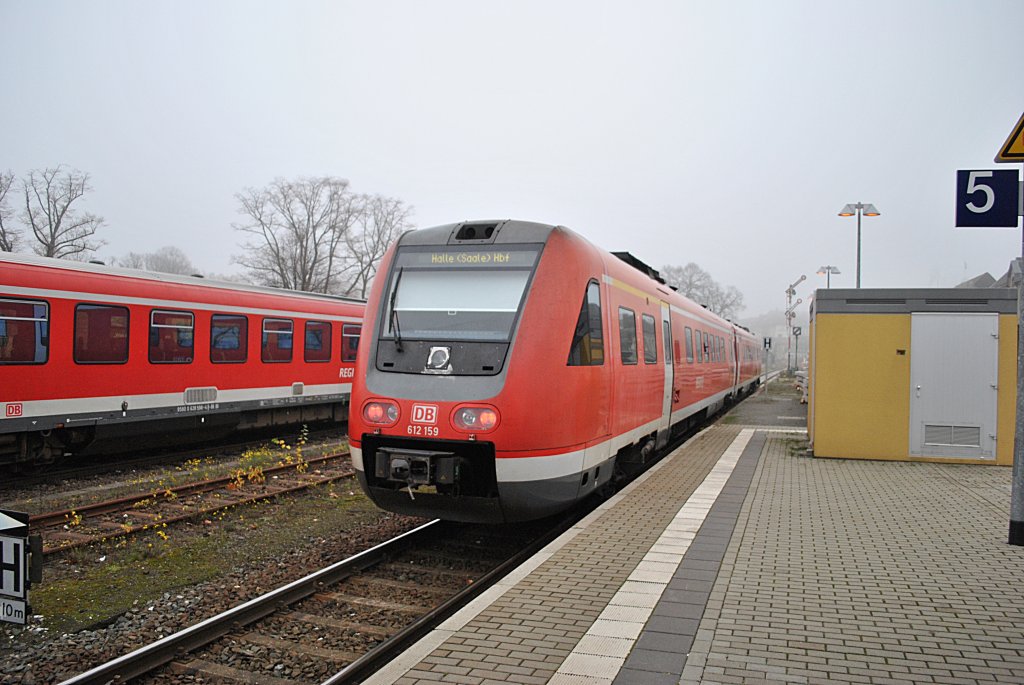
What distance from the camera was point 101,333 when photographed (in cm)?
1241

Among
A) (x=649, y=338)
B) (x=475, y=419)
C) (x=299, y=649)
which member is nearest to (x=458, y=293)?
(x=475, y=419)

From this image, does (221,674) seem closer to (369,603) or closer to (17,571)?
(369,603)

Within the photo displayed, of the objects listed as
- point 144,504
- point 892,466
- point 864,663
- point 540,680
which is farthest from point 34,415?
point 892,466

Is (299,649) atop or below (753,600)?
below

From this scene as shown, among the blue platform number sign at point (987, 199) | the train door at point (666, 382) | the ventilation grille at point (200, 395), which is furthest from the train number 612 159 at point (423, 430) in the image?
the ventilation grille at point (200, 395)

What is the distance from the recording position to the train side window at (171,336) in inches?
529

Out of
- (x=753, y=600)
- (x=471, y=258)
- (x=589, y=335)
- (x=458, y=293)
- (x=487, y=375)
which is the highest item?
(x=471, y=258)

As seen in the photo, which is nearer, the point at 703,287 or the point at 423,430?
the point at 423,430

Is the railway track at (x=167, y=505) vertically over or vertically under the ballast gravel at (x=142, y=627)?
over

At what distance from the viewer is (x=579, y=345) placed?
7.54 m

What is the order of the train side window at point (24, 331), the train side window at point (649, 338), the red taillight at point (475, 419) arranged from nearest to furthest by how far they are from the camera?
the red taillight at point (475, 419), the train side window at point (649, 338), the train side window at point (24, 331)

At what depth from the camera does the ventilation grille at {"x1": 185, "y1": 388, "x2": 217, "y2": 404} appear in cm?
1422

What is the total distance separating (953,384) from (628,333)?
6335mm

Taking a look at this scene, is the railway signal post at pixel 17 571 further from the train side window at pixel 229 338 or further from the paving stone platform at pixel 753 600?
the train side window at pixel 229 338
